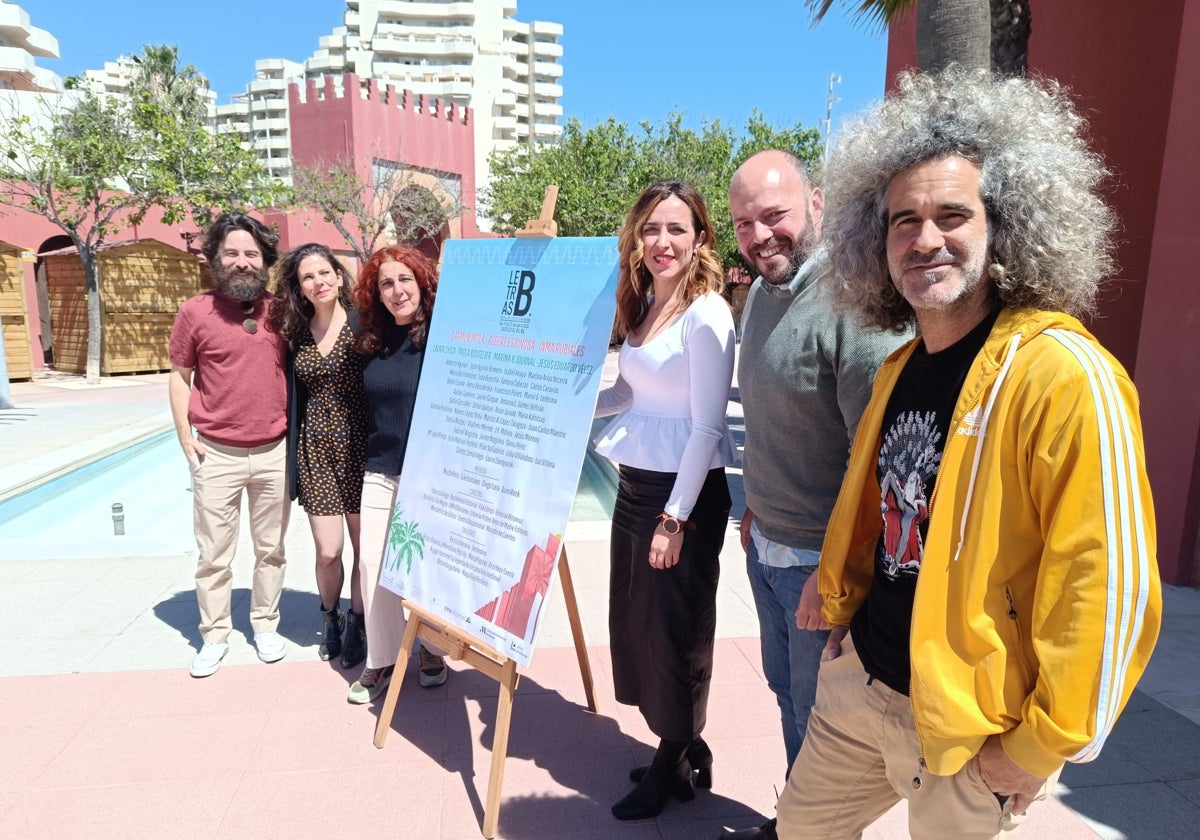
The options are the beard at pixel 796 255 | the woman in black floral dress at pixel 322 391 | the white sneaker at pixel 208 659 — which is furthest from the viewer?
the white sneaker at pixel 208 659

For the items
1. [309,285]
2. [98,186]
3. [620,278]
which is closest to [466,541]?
[620,278]

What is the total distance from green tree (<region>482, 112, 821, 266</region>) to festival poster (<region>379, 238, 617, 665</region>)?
63.9 ft

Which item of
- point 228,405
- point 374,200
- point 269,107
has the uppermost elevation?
point 269,107

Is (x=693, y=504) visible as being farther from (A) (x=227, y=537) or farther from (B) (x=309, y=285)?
(A) (x=227, y=537)

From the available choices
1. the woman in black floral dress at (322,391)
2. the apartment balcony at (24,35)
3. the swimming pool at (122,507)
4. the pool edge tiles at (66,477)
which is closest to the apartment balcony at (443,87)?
the apartment balcony at (24,35)

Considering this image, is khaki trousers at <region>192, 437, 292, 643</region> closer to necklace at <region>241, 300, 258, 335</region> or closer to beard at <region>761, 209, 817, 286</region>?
→ necklace at <region>241, 300, 258, 335</region>

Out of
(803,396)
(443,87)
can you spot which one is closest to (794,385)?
(803,396)

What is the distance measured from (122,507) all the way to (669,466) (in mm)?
5185

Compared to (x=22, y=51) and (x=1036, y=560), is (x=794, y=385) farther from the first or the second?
(x=22, y=51)

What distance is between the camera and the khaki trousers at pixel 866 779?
1290 mm

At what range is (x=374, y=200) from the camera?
2464 cm

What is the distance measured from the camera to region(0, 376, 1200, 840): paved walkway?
2.37 meters

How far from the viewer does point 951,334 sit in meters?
1.40

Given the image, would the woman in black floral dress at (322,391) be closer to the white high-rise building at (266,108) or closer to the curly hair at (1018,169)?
the curly hair at (1018,169)
